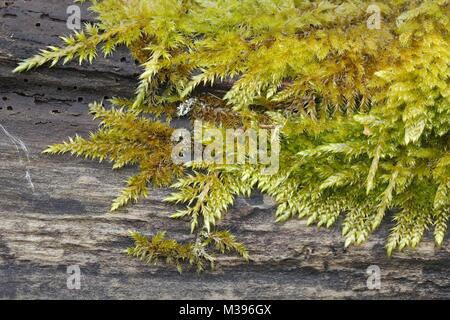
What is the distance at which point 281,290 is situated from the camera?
8.48ft

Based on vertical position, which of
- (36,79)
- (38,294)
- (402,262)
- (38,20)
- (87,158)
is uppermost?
(38,20)

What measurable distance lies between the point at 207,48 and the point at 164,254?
3.22ft

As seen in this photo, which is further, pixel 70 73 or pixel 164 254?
pixel 70 73

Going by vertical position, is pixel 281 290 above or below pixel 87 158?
below

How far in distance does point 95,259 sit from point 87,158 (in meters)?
0.49

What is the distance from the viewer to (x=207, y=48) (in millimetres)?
2617

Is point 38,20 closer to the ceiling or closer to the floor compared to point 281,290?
closer to the ceiling

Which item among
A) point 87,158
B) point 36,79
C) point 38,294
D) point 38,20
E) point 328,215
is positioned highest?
point 38,20

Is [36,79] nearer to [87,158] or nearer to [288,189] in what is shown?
[87,158]

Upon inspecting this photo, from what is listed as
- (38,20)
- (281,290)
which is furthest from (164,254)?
(38,20)

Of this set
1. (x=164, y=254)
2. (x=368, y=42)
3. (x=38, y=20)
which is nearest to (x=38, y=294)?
(x=164, y=254)

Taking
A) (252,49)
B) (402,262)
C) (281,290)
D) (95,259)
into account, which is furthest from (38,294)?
(402,262)

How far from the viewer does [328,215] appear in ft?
8.48

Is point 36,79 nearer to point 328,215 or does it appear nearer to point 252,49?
point 252,49
